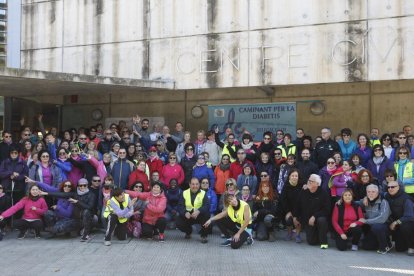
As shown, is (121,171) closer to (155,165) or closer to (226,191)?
(155,165)

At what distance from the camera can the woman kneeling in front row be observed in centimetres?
799

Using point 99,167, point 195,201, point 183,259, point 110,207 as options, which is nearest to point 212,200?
point 195,201

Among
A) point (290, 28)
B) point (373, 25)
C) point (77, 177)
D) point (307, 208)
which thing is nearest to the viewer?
point (307, 208)

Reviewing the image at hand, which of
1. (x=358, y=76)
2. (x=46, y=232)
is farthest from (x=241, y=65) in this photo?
(x=46, y=232)

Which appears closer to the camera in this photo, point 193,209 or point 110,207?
point 110,207

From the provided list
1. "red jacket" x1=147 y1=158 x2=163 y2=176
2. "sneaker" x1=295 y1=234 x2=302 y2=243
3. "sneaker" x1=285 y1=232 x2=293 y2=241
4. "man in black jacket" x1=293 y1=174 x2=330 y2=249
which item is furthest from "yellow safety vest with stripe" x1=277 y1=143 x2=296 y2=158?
"red jacket" x1=147 y1=158 x2=163 y2=176

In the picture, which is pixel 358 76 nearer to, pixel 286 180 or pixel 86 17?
pixel 286 180

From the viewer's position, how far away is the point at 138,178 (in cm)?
935

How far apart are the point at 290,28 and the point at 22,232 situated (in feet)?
24.5

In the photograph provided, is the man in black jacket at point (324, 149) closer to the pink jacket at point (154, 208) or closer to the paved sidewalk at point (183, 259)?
the paved sidewalk at point (183, 259)

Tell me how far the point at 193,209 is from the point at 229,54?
4.63 m

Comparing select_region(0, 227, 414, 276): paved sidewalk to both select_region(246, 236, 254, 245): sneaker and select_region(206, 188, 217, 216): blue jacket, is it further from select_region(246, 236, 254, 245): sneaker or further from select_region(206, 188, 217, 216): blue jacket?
select_region(206, 188, 217, 216): blue jacket

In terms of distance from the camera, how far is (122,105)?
14.2 m

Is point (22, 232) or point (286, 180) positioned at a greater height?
point (286, 180)
